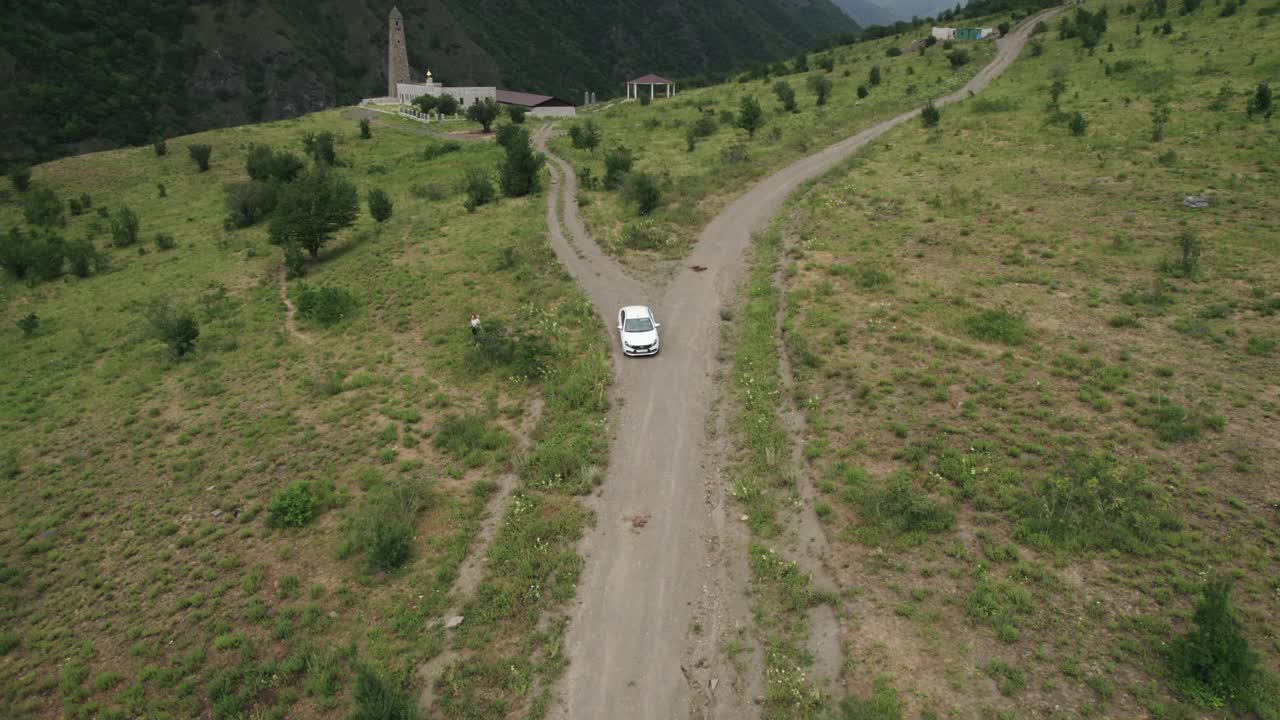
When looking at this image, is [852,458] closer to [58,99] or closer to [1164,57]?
[1164,57]

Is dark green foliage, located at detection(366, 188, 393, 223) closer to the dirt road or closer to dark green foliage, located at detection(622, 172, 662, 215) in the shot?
dark green foliage, located at detection(622, 172, 662, 215)

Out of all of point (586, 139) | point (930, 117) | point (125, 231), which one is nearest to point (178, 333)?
point (125, 231)

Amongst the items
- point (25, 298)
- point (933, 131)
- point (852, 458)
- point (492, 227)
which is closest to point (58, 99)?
point (25, 298)

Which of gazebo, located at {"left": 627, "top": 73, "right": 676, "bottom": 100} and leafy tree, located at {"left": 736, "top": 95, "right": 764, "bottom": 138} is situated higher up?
gazebo, located at {"left": 627, "top": 73, "right": 676, "bottom": 100}

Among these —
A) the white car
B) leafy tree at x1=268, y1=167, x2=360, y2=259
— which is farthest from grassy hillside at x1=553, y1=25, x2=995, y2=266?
leafy tree at x1=268, y1=167, x2=360, y2=259

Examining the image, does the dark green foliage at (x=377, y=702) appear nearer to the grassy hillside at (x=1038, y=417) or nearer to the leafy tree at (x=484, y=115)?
the grassy hillside at (x=1038, y=417)

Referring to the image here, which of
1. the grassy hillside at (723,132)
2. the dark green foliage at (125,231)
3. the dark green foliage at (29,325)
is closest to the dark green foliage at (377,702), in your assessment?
the grassy hillside at (723,132)
